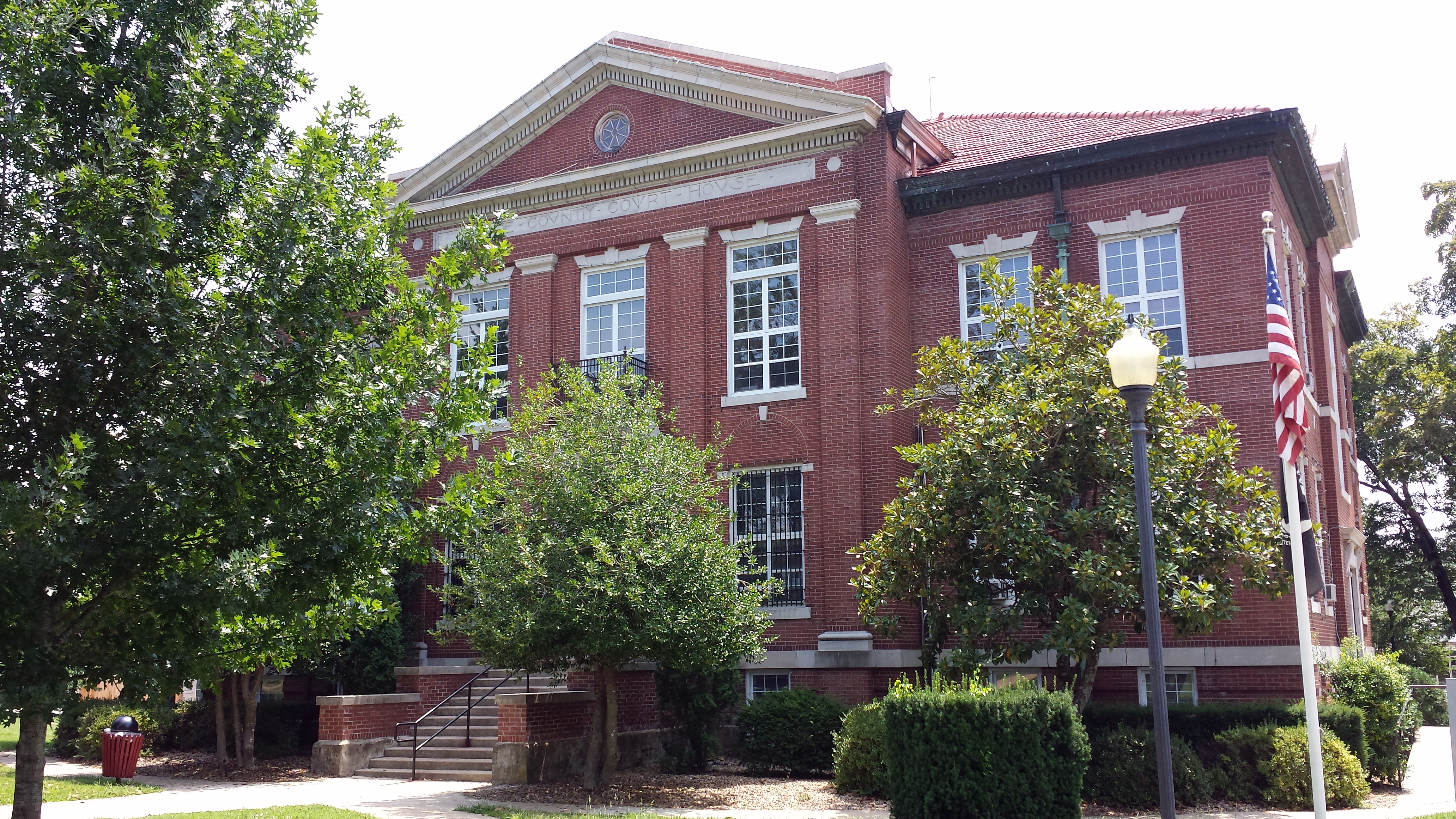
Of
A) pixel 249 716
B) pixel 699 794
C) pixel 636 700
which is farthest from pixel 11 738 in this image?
pixel 699 794

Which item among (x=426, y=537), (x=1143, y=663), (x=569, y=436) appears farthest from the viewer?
(x=1143, y=663)

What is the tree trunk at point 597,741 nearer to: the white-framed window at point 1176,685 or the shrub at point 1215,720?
the shrub at point 1215,720

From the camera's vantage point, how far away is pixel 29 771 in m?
9.41

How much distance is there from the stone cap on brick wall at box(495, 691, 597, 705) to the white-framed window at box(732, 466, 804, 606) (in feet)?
13.6

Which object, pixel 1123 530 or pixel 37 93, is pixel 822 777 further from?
pixel 37 93

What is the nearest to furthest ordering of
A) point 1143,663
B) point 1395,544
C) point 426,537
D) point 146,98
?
1. point 146,98
2. point 426,537
3. point 1143,663
4. point 1395,544

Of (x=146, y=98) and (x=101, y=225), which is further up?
(x=146, y=98)

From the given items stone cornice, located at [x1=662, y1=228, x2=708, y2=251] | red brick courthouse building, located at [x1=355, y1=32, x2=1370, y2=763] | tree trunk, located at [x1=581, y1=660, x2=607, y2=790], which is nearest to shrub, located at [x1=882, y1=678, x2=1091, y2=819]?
tree trunk, located at [x1=581, y1=660, x2=607, y2=790]

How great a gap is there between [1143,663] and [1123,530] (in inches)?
183

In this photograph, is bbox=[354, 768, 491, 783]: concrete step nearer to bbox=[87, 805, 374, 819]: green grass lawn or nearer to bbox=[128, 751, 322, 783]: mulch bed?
bbox=[128, 751, 322, 783]: mulch bed

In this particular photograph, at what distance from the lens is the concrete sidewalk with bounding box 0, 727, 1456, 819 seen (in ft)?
46.4

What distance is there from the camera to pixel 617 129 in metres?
23.8

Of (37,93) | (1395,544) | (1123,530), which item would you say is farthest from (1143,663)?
(1395,544)

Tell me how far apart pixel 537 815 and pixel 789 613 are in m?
7.31
